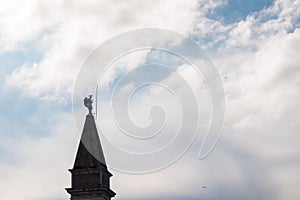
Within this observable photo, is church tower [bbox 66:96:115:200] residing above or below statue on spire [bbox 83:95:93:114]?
below

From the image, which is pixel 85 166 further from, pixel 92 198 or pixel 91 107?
pixel 91 107

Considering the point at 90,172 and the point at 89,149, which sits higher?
the point at 89,149

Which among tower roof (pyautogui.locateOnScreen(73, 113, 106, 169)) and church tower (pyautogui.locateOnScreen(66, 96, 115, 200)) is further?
tower roof (pyautogui.locateOnScreen(73, 113, 106, 169))

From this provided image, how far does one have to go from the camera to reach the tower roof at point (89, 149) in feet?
190

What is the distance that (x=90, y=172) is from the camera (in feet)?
188

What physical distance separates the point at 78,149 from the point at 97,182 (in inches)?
167

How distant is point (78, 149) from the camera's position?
59.2m

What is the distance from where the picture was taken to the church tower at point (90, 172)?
56.5 meters

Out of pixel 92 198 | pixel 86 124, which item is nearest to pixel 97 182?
pixel 92 198

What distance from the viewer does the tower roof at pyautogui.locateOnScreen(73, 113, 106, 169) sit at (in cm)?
5806

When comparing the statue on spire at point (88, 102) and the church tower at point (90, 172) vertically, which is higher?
the statue on spire at point (88, 102)

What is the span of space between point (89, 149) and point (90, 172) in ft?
8.52

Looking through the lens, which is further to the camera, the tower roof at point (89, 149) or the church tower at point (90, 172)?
the tower roof at point (89, 149)

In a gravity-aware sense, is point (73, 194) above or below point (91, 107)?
below
